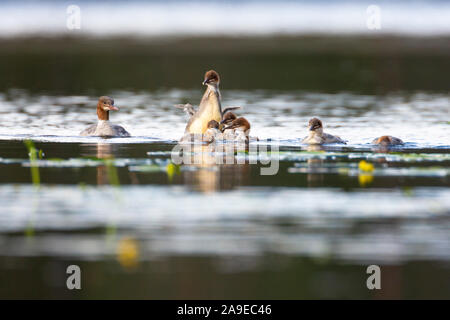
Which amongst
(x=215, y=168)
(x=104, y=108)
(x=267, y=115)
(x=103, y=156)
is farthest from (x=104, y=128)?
(x=267, y=115)

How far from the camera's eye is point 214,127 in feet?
55.9

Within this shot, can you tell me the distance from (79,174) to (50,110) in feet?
30.0

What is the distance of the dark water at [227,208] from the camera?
860 centimetres

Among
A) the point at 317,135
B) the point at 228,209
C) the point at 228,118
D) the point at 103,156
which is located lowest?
the point at 228,209

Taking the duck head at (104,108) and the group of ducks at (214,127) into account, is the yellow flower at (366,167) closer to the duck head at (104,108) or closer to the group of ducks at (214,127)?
the group of ducks at (214,127)

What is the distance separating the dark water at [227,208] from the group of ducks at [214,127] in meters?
0.27

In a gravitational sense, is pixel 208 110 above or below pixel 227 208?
above

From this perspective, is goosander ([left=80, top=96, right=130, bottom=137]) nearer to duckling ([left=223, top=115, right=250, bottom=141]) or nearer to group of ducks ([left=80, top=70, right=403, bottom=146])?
group of ducks ([left=80, top=70, right=403, bottom=146])

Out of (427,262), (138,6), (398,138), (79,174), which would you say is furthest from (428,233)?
(138,6)

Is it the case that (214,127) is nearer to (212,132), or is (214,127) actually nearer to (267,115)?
(212,132)

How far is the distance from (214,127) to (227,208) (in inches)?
242

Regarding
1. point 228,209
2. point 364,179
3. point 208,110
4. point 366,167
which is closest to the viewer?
point 228,209

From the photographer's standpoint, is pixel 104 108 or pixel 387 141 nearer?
pixel 387 141
